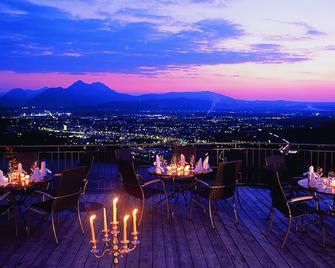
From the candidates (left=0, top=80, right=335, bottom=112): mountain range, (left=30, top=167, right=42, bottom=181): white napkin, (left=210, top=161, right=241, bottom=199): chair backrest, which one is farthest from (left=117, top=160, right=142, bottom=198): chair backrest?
(left=0, top=80, right=335, bottom=112): mountain range

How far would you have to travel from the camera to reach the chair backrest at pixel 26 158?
660cm

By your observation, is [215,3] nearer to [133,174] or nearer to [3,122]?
[133,174]

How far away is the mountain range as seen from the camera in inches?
1258

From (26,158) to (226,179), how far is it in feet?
11.6

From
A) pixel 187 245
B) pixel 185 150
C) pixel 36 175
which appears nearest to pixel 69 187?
pixel 36 175

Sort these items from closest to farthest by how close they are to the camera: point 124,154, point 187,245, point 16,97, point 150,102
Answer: point 187,245 < point 124,154 < point 16,97 < point 150,102

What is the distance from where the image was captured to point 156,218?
612 cm

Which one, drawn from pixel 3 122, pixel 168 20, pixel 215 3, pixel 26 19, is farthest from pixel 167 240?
pixel 3 122

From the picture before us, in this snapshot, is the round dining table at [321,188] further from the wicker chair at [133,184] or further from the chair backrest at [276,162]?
the wicker chair at [133,184]

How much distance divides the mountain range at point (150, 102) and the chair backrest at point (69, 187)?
24.8m

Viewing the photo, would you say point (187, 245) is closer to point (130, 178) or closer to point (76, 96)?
point (130, 178)

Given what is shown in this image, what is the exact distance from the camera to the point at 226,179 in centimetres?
571

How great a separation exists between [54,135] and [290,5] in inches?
415

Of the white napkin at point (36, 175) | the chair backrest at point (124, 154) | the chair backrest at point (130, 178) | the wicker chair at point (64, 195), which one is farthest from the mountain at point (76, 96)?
the wicker chair at point (64, 195)
